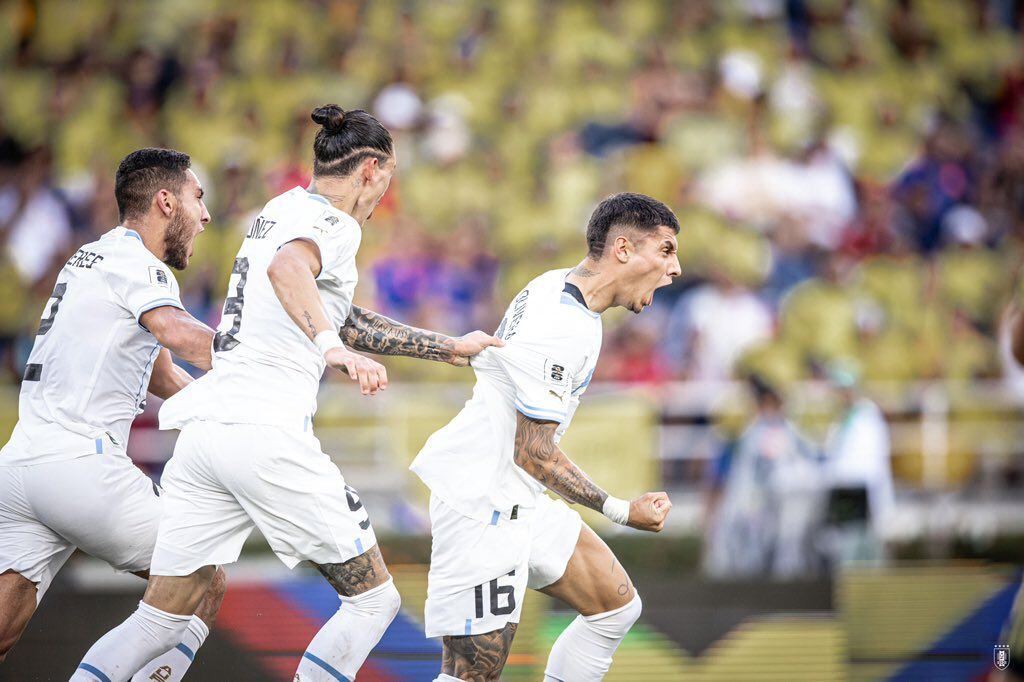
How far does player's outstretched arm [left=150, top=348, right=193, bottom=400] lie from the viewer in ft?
20.4

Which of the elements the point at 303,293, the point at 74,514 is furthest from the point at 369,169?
the point at 74,514

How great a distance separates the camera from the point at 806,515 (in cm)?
1187

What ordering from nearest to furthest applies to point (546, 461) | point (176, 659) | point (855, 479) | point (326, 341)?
point (326, 341) < point (546, 461) < point (176, 659) < point (855, 479)

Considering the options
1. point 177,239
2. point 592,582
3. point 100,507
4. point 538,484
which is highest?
point 177,239

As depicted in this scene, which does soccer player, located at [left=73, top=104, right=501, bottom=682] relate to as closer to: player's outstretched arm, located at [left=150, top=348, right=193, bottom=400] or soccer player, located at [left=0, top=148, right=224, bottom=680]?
soccer player, located at [left=0, top=148, right=224, bottom=680]

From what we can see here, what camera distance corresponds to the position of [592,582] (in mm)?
5914

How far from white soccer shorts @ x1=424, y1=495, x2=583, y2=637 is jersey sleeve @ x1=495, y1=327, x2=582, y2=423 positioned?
21.7 inches

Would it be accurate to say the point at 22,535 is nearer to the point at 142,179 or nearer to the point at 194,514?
the point at 194,514

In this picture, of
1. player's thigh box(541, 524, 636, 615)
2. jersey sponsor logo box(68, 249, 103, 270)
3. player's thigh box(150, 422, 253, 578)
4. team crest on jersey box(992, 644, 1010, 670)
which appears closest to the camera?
player's thigh box(150, 422, 253, 578)

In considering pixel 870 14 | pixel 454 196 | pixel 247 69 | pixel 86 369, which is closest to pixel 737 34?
pixel 870 14

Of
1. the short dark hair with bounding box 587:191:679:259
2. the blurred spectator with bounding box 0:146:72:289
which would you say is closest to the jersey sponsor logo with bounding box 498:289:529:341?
the short dark hair with bounding box 587:191:679:259

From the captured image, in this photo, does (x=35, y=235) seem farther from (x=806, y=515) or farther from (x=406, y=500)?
(x=806, y=515)

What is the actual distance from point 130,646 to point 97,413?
106cm

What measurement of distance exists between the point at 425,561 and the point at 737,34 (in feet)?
30.7
